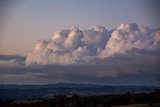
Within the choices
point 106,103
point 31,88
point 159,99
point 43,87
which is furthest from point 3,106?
point 43,87

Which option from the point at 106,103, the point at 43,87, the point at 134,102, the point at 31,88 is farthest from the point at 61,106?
the point at 43,87

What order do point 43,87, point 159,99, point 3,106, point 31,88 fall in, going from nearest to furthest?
1. point 159,99
2. point 3,106
3. point 31,88
4. point 43,87

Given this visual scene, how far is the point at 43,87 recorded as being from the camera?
12138cm

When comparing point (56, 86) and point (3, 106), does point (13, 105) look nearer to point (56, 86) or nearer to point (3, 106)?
point (3, 106)

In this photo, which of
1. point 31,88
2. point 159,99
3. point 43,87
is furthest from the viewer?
point 43,87

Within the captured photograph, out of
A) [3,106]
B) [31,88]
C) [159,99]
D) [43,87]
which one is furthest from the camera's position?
[43,87]

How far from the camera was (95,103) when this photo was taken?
44219 mm

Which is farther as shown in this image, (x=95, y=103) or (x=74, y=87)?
(x=74, y=87)

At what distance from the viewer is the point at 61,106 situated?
42812 millimetres

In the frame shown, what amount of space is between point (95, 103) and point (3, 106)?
1125cm

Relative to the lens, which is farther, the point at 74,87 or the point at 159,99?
the point at 74,87

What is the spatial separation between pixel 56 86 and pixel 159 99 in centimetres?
8792

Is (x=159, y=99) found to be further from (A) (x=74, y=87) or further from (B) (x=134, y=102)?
(A) (x=74, y=87)

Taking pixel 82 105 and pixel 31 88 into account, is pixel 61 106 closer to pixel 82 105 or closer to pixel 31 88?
pixel 82 105
